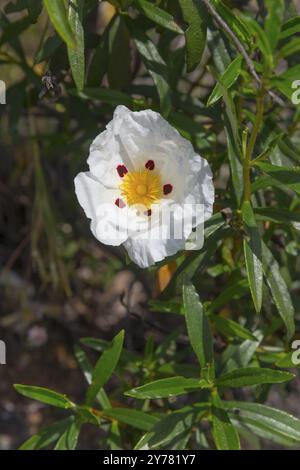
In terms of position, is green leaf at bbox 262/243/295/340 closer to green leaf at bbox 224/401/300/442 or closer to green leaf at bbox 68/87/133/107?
green leaf at bbox 224/401/300/442

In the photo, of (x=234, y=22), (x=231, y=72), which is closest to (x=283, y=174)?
(x=231, y=72)

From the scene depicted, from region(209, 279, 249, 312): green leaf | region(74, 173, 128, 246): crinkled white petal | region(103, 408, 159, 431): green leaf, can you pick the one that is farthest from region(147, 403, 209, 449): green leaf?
region(74, 173, 128, 246): crinkled white petal

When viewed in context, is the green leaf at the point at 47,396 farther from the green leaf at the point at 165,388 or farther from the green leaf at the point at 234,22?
the green leaf at the point at 234,22

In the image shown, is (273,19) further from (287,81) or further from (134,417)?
(134,417)

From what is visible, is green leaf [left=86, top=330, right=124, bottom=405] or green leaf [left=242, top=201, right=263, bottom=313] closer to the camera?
green leaf [left=242, top=201, right=263, bottom=313]

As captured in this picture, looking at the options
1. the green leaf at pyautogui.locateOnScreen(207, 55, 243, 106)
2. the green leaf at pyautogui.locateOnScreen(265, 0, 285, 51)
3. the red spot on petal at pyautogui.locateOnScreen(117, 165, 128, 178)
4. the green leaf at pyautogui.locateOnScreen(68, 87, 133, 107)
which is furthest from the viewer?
the green leaf at pyautogui.locateOnScreen(68, 87, 133, 107)

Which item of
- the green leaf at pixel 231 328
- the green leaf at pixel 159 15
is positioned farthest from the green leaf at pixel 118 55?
the green leaf at pixel 231 328
